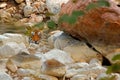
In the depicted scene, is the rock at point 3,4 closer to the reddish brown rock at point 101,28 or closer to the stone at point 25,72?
the reddish brown rock at point 101,28

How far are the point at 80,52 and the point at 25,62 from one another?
1.38m

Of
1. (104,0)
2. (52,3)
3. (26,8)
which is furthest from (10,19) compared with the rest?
(104,0)

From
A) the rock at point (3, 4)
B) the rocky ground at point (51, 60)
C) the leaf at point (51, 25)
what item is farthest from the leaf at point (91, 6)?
the rock at point (3, 4)

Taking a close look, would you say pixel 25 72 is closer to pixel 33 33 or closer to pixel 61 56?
pixel 61 56

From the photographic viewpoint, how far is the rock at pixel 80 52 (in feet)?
19.0

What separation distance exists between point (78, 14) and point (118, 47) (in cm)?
463

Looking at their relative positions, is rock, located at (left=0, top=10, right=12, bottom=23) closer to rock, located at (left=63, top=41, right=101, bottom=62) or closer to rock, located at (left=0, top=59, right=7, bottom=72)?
rock, located at (left=63, top=41, right=101, bottom=62)

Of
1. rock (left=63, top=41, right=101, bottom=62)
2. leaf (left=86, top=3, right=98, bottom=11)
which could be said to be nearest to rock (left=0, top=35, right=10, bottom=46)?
rock (left=63, top=41, right=101, bottom=62)

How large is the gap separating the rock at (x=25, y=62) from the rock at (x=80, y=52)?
1.03 m

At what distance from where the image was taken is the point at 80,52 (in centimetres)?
591

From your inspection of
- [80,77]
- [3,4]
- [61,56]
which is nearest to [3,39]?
[61,56]

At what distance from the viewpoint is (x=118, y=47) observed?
18.8ft

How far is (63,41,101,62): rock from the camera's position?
5.78 meters

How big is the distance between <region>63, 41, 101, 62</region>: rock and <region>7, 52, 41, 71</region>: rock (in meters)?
1.03
